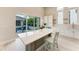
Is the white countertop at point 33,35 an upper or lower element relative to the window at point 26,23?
lower

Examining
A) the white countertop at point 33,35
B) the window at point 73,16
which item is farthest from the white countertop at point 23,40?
the window at point 73,16

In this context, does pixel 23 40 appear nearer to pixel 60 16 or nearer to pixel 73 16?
pixel 60 16

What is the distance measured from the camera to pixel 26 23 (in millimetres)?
1411

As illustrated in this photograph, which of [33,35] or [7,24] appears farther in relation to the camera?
[33,35]

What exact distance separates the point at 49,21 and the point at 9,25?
0.56 m

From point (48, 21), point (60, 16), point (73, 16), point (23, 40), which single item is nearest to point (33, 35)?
point (23, 40)

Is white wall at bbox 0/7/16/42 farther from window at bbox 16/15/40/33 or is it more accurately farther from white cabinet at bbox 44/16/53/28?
white cabinet at bbox 44/16/53/28

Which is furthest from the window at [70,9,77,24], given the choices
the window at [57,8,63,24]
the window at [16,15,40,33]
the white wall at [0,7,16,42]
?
the white wall at [0,7,16,42]

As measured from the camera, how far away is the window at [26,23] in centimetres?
138

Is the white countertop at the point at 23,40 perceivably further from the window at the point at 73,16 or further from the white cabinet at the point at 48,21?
the window at the point at 73,16
